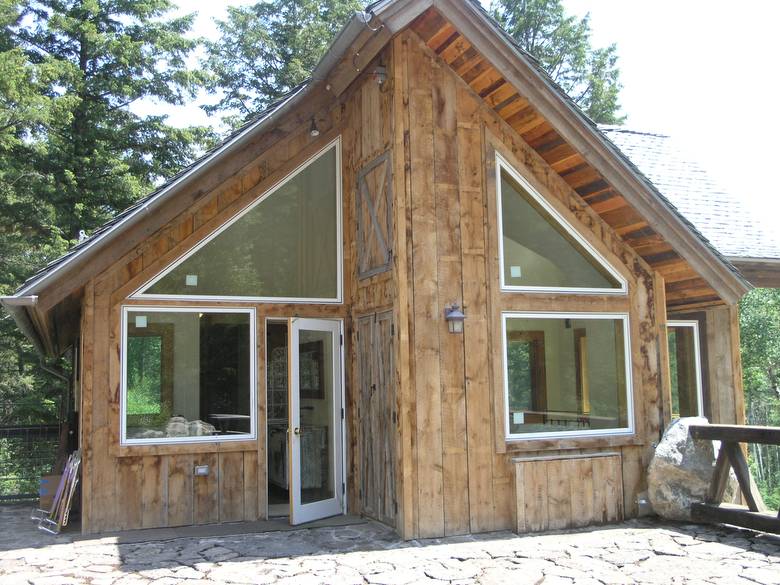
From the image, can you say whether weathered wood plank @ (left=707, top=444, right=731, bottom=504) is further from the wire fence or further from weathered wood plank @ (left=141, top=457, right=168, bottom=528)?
the wire fence

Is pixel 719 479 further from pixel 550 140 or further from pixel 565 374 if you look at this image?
pixel 550 140

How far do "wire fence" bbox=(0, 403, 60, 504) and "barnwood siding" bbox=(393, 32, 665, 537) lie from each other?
6339mm

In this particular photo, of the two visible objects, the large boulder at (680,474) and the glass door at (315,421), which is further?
the glass door at (315,421)

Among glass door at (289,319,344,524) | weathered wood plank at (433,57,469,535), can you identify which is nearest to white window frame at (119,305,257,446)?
glass door at (289,319,344,524)

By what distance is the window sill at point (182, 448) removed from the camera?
24.3ft

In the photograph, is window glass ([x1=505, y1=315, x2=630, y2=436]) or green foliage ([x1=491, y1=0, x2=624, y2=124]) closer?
window glass ([x1=505, y1=315, x2=630, y2=436])

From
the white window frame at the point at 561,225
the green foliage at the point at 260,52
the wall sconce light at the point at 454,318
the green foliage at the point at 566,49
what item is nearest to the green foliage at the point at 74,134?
the green foliage at the point at 260,52

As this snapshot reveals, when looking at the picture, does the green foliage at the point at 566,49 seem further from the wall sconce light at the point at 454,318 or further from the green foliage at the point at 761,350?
the wall sconce light at the point at 454,318

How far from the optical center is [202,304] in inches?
308

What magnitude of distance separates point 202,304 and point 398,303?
7.14 ft

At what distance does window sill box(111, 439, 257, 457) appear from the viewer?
24.3ft

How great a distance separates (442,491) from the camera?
6938 millimetres

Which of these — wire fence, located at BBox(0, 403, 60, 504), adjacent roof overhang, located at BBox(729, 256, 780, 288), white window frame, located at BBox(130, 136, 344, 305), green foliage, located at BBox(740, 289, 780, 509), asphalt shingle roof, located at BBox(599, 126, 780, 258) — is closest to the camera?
white window frame, located at BBox(130, 136, 344, 305)

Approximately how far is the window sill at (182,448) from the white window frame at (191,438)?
0.9 inches
